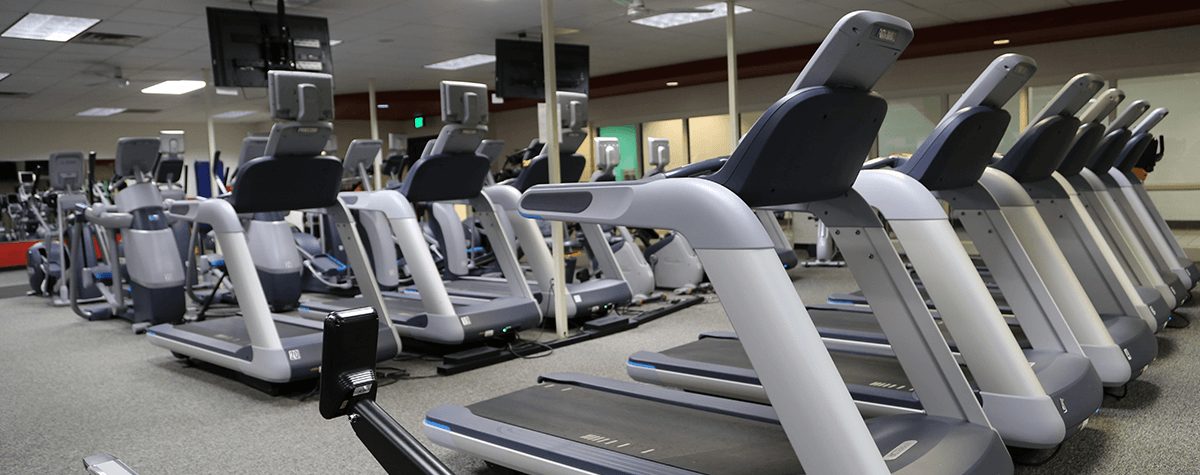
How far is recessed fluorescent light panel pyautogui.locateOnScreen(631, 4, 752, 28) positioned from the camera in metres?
7.13

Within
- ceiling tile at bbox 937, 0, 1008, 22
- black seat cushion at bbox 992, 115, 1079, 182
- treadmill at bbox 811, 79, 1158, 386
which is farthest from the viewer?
ceiling tile at bbox 937, 0, 1008, 22

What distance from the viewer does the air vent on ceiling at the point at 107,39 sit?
708 centimetres

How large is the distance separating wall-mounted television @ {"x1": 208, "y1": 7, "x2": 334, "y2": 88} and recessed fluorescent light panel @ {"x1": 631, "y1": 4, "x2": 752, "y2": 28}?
3015mm

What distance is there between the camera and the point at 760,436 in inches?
90.5

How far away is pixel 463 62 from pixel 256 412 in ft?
22.7

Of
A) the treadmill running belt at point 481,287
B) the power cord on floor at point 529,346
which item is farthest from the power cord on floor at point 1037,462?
the treadmill running belt at point 481,287

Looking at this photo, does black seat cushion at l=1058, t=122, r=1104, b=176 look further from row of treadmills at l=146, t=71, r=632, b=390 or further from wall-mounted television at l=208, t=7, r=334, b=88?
wall-mounted television at l=208, t=7, r=334, b=88

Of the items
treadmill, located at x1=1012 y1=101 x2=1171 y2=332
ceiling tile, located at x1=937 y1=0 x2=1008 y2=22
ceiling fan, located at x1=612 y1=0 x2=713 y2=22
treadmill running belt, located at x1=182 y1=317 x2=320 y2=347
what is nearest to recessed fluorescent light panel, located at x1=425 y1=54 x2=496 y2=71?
ceiling fan, located at x1=612 y1=0 x2=713 y2=22

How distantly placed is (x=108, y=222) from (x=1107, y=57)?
931cm

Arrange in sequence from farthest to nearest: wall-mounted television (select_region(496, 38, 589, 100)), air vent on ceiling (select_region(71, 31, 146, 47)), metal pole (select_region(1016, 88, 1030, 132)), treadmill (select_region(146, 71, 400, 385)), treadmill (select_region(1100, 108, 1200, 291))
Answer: metal pole (select_region(1016, 88, 1030, 132)) < wall-mounted television (select_region(496, 38, 589, 100)) < air vent on ceiling (select_region(71, 31, 146, 47)) < treadmill (select_region(1100, 108, 1200, 291)) < treadmill (select_region(146, 71, 400, 385))

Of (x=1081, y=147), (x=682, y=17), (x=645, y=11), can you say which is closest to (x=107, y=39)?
(x=645, y=11)

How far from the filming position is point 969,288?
2344 millimetres

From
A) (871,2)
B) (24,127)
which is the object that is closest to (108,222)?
(871,2)

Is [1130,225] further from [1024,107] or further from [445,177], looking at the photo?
[445,177]
